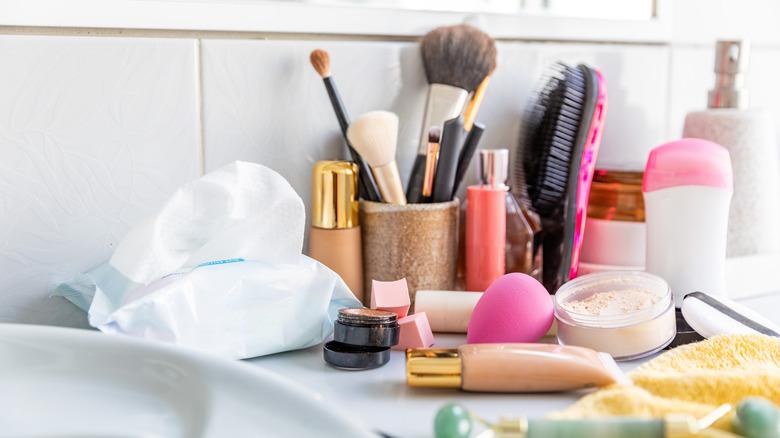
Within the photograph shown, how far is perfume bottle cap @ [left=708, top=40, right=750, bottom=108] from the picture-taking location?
0.82m

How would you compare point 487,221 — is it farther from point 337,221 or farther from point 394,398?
point 394,398

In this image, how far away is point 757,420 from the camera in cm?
43

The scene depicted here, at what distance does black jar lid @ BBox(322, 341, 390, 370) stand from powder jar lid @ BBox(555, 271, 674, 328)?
0.13 meters

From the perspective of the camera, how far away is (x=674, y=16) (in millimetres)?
969

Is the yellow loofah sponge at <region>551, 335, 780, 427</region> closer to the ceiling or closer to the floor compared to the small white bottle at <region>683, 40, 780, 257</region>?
closer to the floor

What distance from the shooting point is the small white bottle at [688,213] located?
71cm

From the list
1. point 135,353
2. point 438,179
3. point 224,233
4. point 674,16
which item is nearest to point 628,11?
point 674,16

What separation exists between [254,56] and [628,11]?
17.6 inches

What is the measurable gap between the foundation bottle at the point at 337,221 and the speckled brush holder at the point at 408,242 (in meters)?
0.01

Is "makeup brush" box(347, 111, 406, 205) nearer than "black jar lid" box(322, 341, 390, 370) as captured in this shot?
No

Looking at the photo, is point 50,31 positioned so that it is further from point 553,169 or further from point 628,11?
point 628,11

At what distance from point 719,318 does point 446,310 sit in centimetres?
20

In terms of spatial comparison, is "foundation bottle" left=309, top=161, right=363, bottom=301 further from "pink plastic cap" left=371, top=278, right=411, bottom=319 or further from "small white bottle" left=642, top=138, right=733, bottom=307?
"small white bottle" left=642, top=138, right=733, bottom=307

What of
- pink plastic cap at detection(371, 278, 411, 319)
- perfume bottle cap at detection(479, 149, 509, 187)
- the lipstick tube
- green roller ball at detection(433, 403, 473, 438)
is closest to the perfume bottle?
perfume bottle cap at detection(479, 149, 509, 187)
